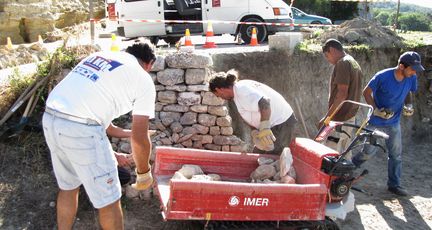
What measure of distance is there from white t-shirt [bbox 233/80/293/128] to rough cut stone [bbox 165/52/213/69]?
105 cm

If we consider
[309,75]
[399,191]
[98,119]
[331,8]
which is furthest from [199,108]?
[331,8]

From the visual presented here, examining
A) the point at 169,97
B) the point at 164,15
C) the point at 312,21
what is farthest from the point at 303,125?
the point at 312,21

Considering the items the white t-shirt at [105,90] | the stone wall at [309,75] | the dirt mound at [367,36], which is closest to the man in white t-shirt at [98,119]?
the white t-shirt at [105,90]

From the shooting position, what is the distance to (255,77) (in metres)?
7.09

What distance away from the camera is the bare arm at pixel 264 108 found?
4.27 meters

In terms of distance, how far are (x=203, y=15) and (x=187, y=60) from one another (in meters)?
5.11

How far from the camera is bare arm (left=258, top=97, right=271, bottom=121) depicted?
14.0 feet

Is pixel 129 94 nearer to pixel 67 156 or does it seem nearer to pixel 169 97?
pixel 67 156

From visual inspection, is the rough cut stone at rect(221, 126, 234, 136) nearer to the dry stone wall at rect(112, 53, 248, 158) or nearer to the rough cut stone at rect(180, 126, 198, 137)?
the dry stone wall at rect(112, 53, 248, 158)

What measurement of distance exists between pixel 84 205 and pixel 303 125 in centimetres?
397

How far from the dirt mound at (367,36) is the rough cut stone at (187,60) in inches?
161

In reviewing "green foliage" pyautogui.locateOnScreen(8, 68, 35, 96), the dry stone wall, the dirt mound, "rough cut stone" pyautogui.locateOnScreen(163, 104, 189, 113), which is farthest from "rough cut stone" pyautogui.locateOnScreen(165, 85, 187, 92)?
the dirt mound

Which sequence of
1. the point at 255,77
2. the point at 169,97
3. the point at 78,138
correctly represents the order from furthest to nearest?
1. the point at 255,77
2. the point at 169,97
3. the point at 78,138

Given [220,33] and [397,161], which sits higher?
[220,33]
